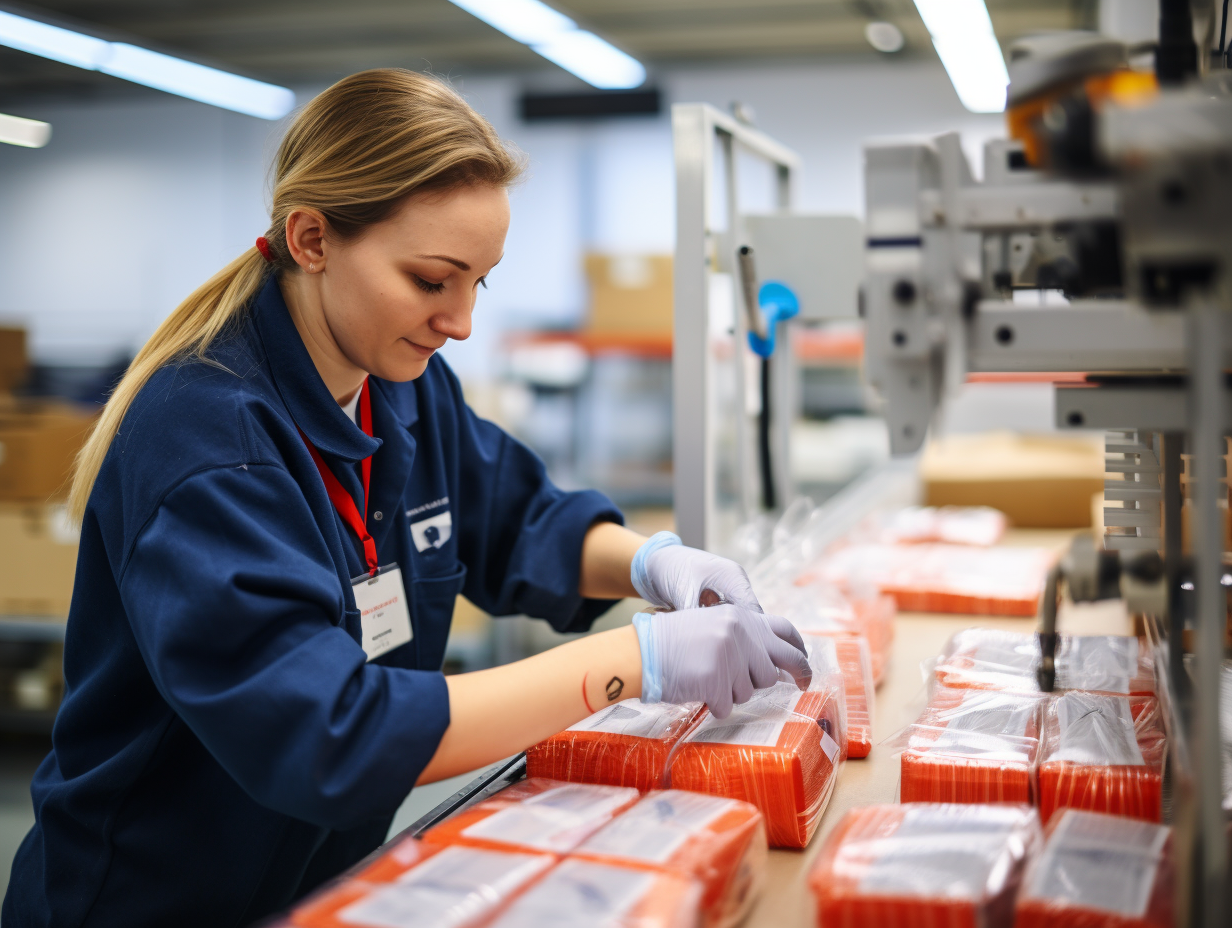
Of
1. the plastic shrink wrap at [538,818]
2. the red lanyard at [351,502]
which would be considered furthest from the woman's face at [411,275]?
the plastic shrink wrap at [538,818]

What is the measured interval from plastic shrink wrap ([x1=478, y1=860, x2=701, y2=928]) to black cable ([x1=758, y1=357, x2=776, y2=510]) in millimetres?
1405

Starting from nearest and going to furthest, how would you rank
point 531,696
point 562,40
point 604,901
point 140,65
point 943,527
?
point 604,901 → point 531,696 → point 943,527 → point 140,65 → point 562,40

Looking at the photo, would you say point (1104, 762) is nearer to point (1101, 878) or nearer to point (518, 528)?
point (1101, 878)

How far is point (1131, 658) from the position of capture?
1388 mm

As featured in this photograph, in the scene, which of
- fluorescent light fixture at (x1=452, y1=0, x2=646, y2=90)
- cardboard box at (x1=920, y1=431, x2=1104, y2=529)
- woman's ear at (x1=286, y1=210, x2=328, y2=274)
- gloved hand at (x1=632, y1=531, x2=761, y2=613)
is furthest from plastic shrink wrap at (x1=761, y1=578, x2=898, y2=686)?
fluorescent light fixture at (x1=452, y1=0, x2=646, y2=90)

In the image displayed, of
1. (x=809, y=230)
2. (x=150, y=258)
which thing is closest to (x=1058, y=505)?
(x=809, y=230)

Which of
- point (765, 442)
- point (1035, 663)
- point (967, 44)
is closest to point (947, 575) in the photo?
point (765, 442)

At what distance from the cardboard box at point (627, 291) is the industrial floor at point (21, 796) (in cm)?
307

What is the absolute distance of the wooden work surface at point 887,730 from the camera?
94 centimetres

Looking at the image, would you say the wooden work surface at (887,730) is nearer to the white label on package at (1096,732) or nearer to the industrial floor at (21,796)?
the white label on package at (1096,732)

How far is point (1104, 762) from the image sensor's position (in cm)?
104

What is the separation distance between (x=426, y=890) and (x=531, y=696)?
247 mm

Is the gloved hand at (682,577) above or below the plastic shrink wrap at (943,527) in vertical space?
above

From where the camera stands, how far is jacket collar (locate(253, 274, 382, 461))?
121 centimetres
